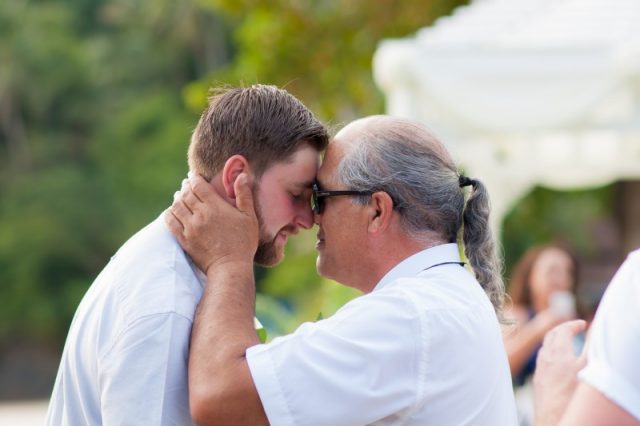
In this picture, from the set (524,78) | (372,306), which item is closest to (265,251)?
(372,306)

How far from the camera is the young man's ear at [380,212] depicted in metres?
2.96

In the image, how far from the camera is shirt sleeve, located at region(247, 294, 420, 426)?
8.70 feet

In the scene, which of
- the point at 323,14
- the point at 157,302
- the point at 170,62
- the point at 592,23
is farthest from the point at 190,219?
the point at 170,62

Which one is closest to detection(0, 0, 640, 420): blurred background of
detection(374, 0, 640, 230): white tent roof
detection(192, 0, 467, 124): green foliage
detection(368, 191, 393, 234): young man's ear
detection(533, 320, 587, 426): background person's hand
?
detection(192, 0, 467, 124): green foliage

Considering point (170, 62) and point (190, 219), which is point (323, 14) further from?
point (170, 62)

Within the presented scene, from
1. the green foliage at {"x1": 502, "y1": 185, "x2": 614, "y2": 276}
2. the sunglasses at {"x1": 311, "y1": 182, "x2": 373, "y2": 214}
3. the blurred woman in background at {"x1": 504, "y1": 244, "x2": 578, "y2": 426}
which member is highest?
the sunglasses at {"x1": 311, "y1": 182, "x2": 373, "y2": 214}

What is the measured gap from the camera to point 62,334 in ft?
112

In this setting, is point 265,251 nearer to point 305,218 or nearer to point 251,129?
point 305,218

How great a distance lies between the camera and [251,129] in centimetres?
285

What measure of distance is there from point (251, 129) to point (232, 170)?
0.11m

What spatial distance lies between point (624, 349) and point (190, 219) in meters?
1.03

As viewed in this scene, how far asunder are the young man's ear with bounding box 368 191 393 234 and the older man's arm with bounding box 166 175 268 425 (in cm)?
30

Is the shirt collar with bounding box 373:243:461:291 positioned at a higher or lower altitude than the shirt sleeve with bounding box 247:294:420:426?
higher

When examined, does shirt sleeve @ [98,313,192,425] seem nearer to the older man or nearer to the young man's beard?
the older man
